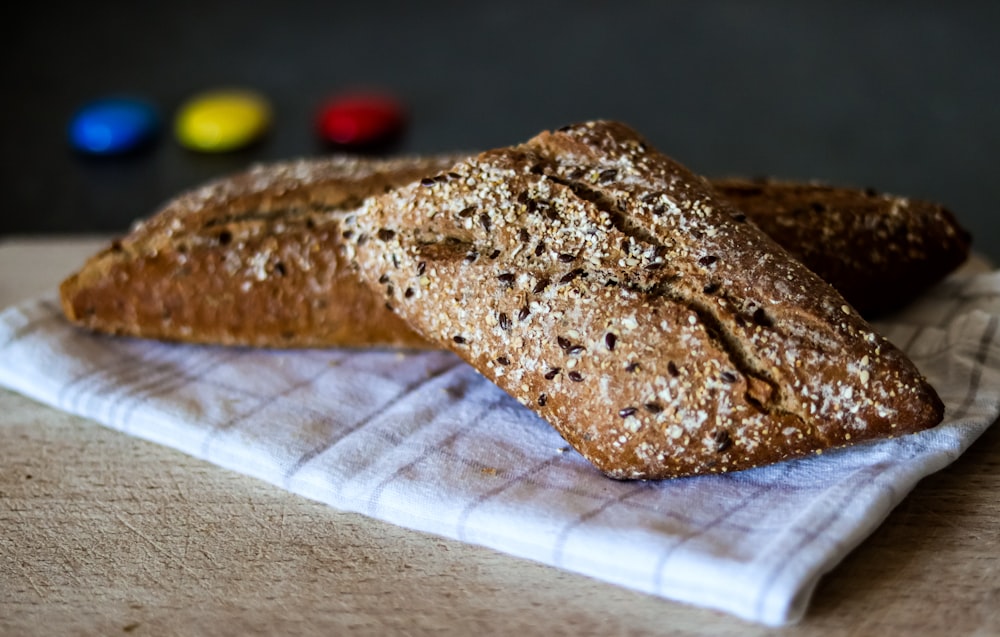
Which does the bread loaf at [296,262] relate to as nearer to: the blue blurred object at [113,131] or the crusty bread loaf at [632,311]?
the crusty bread loaf at [632,311]

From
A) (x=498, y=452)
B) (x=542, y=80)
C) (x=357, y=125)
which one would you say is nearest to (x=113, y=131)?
(x=357, y=125)

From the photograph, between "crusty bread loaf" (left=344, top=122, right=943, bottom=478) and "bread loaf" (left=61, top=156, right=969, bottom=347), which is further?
"bread loaf" (left=61, top=156, right=969, bottom=347)

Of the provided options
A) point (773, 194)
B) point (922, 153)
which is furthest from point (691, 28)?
point (773, 194)

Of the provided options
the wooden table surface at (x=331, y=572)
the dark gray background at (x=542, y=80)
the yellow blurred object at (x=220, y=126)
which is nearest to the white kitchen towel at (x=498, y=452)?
the wooden table surface at (x=331, y=572)

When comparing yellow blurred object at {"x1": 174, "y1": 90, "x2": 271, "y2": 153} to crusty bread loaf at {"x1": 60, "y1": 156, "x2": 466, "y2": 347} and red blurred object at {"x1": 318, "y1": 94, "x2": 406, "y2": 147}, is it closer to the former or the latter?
red blurred object at {"x1": 318, "y1": 94, "x2": 406, "y2": 147}

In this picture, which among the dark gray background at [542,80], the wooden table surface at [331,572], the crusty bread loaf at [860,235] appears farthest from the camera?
the dark gray background at [542,80]

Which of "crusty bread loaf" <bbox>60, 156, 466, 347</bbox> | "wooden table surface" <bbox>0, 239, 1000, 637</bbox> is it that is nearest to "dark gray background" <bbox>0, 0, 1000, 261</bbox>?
"crusty bread loaf" <bbox>60, 156, 466, 347</bbox>

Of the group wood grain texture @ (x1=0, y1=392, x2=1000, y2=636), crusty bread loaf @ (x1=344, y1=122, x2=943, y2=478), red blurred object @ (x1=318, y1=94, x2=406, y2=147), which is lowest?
wood grain texture @ (x1=0, y1=392, x2=1000, y2=636)
